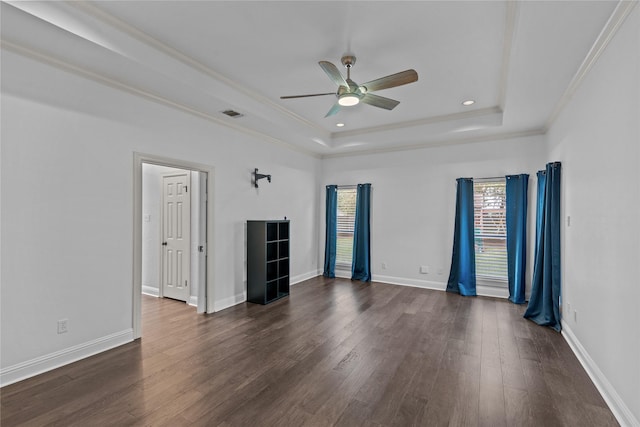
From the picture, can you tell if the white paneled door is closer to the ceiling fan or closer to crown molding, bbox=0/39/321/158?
crown molding, bbox=0/39/321/158

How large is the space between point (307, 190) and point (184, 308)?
3.28 m

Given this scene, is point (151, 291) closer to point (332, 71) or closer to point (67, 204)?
point (67, 204)

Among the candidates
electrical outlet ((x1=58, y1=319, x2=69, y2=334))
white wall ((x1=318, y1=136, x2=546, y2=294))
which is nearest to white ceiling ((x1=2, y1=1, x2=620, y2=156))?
white wall ((x1=318, y1=136, x2=546, y2=294))

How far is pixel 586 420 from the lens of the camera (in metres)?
2.10

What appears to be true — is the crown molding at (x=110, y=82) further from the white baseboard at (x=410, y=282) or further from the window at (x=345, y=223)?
the white baseboard at (x=410, y=282)

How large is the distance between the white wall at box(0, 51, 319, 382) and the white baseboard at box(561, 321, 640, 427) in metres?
4.33

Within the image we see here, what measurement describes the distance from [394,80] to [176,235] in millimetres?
4049

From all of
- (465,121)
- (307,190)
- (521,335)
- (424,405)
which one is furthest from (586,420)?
(307,190)

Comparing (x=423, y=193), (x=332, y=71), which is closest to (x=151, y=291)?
(x=332, y=71)

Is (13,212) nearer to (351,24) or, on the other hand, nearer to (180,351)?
(180,351)

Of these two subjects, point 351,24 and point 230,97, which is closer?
point 351,24

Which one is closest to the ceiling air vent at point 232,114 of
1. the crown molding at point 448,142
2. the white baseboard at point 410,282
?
the crown molding at point 448,142

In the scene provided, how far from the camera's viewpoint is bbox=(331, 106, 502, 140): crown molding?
15.4ft

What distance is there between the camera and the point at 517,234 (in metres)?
4.92
